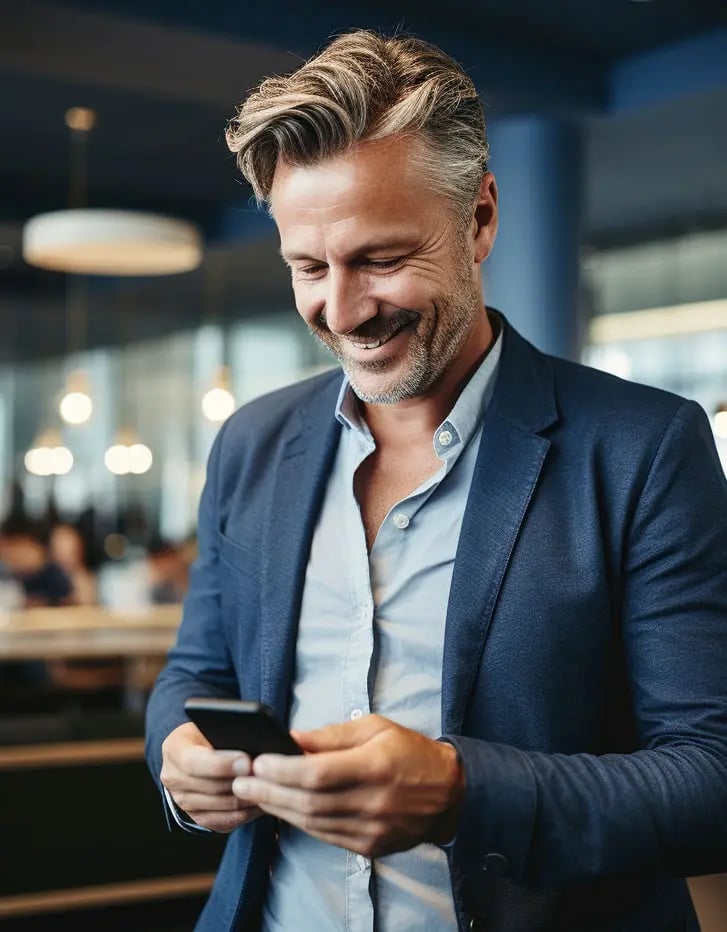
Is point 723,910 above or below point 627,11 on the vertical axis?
below

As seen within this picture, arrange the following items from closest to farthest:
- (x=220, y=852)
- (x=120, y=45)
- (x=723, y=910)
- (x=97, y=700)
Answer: (x=723, y=910)
(x=120, y=45)
(x=220, y=852)
(x=97, y=700)

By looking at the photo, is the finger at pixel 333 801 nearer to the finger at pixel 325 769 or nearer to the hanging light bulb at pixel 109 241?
the finger at pixel 325 769

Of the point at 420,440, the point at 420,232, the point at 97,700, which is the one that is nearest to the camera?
the point at 420,232

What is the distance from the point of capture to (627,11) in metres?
5.39

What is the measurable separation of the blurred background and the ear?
3.44 meters

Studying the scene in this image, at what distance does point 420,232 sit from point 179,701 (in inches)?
28.0

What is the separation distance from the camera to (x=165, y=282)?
1185 cm

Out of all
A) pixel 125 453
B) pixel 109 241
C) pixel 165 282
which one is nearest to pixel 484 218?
pixel 109 241

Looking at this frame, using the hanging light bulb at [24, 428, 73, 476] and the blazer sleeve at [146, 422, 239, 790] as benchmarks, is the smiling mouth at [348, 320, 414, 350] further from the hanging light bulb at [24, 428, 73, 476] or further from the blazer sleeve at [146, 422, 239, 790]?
the hanging light bulb at [24, 428, 73, 476]

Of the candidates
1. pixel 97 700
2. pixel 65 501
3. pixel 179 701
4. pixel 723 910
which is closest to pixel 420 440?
pixel 179 701

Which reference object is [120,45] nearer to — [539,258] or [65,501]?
[539,258]

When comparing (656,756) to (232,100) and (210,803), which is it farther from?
(232,100)

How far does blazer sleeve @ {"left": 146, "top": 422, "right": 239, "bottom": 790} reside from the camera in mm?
1699

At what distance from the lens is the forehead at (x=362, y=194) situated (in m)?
1.41
